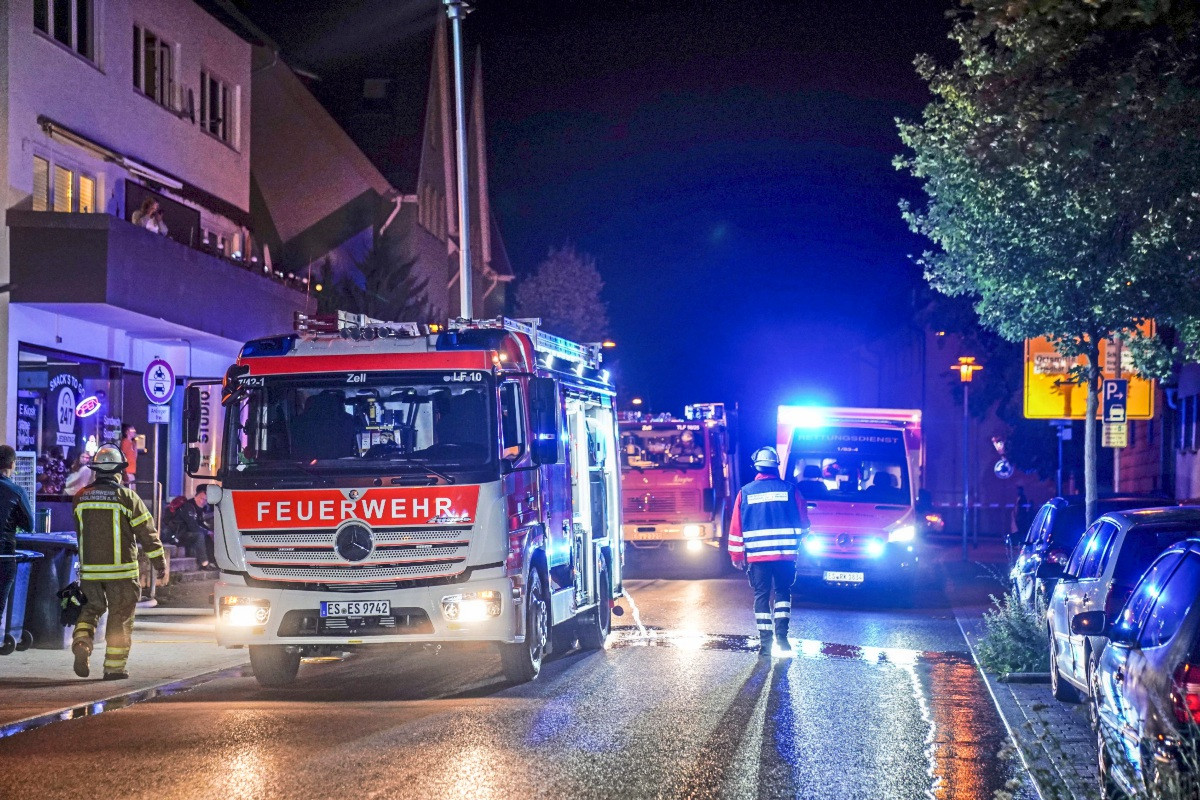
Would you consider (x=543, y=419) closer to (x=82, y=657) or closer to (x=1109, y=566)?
(x=82, y=657)

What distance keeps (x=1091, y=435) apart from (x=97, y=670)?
1070 cm

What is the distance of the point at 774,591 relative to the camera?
15109 mm

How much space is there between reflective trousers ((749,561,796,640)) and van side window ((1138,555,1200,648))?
7.61 m

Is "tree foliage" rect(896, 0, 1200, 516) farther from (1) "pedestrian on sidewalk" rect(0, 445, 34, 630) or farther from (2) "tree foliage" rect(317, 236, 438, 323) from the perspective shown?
(2) "tree foliage" rect(317, 236, 438, 323)

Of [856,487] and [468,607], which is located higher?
[856,487]

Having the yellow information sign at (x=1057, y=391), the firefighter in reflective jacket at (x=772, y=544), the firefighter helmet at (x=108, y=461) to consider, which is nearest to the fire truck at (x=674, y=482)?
the yellow information sign at (x=1057, y=391)

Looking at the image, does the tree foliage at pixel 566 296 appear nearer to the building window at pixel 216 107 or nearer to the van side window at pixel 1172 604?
the building window at pixel 216 107

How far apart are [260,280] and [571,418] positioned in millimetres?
15330

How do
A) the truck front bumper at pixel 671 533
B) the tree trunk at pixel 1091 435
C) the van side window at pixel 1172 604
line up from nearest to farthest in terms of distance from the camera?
the van side window at pixel 1172 604 → the tree trunk at pixel 1091 435 → the truck front bumper at pixel 671 533

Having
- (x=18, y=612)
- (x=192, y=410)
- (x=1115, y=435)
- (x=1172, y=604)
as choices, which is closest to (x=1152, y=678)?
(x=1172, y=604)

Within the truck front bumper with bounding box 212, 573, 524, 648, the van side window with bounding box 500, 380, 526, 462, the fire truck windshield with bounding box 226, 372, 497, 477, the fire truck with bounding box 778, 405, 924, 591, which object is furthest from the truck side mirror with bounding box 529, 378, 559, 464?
the fire truck with bounding box 778, 405, 924, 591

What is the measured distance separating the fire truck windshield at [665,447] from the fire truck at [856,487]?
4.64m

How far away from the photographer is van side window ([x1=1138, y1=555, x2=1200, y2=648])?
6746mm

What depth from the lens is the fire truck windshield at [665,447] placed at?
28.9m
